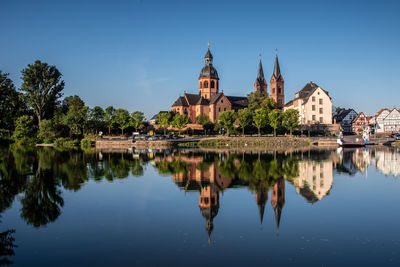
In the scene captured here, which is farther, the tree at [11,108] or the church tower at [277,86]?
the church tower at [277,86]

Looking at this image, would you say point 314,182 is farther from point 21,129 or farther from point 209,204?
point 21,129

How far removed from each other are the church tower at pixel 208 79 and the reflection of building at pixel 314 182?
67.9 meters

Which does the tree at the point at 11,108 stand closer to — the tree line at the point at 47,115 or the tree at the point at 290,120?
the tree line at the point at 47,115

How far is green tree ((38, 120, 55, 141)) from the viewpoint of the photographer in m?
63.8

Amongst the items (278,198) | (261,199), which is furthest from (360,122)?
(261,199)

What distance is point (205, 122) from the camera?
268 ft

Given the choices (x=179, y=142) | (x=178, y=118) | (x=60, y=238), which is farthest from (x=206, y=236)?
(x=178, y=118)

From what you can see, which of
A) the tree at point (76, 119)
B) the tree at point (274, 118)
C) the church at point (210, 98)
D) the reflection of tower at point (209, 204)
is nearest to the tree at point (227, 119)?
the tree at point (274, 118)

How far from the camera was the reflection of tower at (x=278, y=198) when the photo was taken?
12508 millimetres

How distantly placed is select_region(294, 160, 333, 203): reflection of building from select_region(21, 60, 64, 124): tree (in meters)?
55.1

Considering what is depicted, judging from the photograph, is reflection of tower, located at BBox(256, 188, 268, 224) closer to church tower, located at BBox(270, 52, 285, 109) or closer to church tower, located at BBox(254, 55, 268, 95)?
church tower, located at BBox(270, 52, 285, 109)

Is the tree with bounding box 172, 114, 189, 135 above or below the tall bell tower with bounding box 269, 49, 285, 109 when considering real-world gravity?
below

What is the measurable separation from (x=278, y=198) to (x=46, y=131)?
194 ft

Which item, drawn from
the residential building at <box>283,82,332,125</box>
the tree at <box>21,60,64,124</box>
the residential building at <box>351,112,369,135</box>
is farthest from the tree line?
the residential building at <box>351,112,369,135</box>
